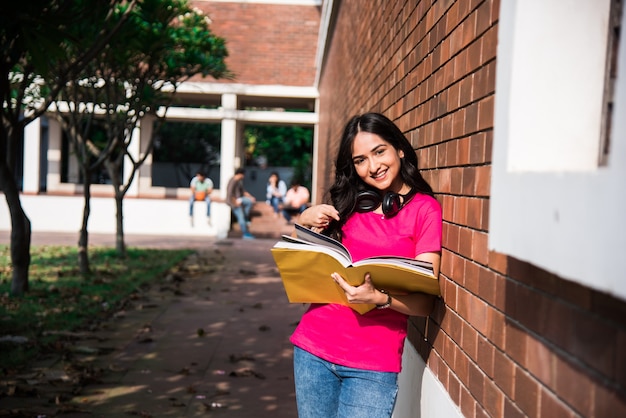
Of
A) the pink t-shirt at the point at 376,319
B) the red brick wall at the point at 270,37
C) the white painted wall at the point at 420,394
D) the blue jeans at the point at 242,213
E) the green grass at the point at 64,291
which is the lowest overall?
the green grass at the point at 64,291

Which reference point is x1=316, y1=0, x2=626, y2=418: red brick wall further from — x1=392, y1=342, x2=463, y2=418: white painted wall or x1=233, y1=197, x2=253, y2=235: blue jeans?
x1=233, y1=197, x2=253, y2=235: blue jeans

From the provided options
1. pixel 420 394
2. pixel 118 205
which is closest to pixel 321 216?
pixel 420 394

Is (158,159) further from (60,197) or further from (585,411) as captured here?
(585,411)

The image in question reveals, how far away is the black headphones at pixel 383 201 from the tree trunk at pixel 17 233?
7.07 meters

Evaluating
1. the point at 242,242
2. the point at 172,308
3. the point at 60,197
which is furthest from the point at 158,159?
the point at 172,308

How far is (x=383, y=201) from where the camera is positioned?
2.86m

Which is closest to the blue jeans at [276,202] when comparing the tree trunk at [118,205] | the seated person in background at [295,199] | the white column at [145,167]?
the seated person in background at [295,199]

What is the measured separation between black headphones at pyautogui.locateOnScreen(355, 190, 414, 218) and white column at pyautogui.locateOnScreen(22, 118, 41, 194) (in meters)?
21.7

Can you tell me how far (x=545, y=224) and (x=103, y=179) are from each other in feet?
106

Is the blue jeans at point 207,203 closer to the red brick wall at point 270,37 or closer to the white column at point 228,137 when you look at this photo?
the white column at point 228,137

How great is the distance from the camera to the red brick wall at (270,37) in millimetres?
22812

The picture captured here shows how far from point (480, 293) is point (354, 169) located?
3.08ft

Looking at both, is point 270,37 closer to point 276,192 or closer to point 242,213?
point 276,192

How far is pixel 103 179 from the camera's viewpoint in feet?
106
